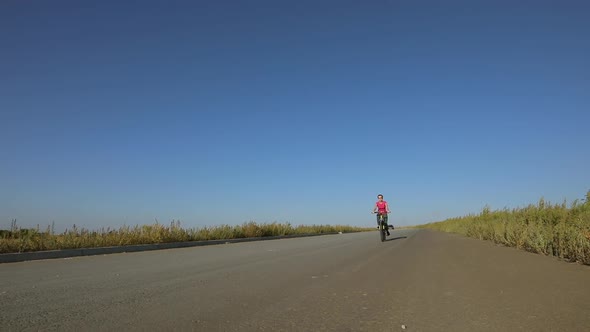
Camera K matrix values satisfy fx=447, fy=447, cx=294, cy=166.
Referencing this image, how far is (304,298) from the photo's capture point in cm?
583

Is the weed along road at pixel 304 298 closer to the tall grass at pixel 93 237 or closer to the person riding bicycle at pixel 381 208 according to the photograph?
the tall grass at pixel 93 237

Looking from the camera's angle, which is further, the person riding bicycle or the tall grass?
the person riding bicycle

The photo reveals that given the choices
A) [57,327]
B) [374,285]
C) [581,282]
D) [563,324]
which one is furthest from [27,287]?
[581,282]

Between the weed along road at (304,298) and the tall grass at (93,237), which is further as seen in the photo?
the tall grass at (93,237)

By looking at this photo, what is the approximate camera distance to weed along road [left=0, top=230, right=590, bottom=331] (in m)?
4.51

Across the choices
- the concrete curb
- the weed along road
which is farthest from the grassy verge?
the concrete curb

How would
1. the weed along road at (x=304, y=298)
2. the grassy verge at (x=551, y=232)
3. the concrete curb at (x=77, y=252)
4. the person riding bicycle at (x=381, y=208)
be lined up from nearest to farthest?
the weed along road at (x=304, y=298) → the grassy verge at (x=551, y=232) → the concrete curb at (x=77, y=252) → the person riding bicycle at (x=381, y=208)

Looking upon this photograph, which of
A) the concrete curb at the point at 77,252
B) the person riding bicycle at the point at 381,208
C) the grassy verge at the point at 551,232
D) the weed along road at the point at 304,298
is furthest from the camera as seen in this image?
the person riding bicycle at the point at 381,208

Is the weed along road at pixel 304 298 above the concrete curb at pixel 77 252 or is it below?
below

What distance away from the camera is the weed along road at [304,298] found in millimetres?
4512

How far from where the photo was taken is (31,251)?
13.5 meters

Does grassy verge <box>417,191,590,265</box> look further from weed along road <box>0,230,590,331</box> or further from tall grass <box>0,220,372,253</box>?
tall grass <box>0,220,372,253</box>

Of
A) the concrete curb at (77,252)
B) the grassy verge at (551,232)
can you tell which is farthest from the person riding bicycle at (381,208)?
the concrete curb at (77,252)

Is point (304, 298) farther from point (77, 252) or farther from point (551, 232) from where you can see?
point (77, 252)
